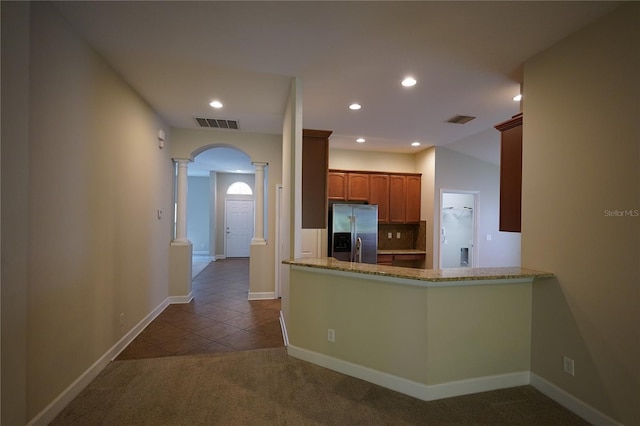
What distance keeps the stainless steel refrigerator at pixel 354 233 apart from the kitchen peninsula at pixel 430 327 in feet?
8.61

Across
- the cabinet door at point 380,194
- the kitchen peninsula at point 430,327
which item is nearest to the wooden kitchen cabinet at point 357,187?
the cabinet door at point 380,194

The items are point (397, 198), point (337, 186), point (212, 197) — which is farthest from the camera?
point (212, 197)

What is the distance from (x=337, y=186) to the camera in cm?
561

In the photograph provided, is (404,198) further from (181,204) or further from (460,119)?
(181,204)

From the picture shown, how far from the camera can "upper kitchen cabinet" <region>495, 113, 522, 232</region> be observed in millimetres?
2719

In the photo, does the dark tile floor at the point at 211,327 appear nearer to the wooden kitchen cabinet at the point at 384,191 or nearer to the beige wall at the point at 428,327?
the beige wall at the point at 428,327

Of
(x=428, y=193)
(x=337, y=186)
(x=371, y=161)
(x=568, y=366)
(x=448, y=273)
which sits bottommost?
(x=568, y=366)

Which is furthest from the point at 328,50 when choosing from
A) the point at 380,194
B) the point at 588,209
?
the point at 380,194

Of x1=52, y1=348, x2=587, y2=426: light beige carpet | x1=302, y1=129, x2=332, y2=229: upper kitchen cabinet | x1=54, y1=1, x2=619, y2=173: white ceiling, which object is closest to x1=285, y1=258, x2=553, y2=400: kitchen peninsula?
x1=52, y1=348, x2=587, y2=426: light beige carpet

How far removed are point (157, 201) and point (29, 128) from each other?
7.50ft

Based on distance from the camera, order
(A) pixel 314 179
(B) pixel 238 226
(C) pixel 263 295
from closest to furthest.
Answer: (A) pixel 314 179 < (C) pixel 263 295 < (B) pixel 238 226

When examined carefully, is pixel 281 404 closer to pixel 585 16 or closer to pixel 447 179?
pixel 585 16

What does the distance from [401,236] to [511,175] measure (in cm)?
349

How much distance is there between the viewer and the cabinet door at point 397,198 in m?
5.86
